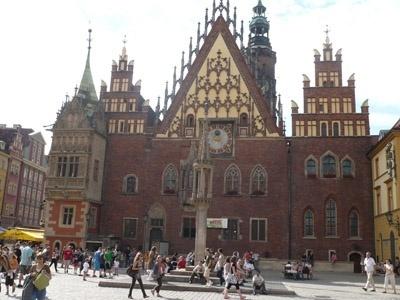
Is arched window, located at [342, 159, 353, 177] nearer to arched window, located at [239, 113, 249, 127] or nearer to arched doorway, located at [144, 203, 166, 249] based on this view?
arched window, located at [239, 113, 249, 127]

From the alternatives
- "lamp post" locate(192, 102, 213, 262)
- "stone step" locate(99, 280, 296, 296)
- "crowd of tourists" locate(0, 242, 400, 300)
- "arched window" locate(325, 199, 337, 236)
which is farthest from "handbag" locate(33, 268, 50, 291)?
"arched window" locate(325, 199, 337, 236)

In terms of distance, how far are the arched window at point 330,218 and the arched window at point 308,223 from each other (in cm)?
115

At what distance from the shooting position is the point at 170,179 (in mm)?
41500

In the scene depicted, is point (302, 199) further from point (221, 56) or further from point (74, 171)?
point (74, 171)

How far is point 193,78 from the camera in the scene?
4253cm

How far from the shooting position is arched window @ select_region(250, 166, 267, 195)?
39.7 metres

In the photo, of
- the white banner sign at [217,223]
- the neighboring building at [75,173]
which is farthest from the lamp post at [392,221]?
the neighboring building at [75,173]

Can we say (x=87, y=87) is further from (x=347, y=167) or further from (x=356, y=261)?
(x=356, y=261)

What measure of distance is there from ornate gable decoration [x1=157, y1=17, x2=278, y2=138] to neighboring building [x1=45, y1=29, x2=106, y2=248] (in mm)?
6238

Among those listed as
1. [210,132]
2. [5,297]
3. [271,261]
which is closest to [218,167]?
[210,132]

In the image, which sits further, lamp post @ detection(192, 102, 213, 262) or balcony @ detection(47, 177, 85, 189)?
balcony @ detection(47, 177, 85, 189)

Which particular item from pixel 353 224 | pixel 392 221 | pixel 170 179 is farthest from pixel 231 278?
pixel 170 179

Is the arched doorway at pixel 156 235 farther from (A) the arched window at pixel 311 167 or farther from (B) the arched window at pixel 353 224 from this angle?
(B) the arched window at pixel 353 224

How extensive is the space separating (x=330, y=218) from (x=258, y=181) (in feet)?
22.1
